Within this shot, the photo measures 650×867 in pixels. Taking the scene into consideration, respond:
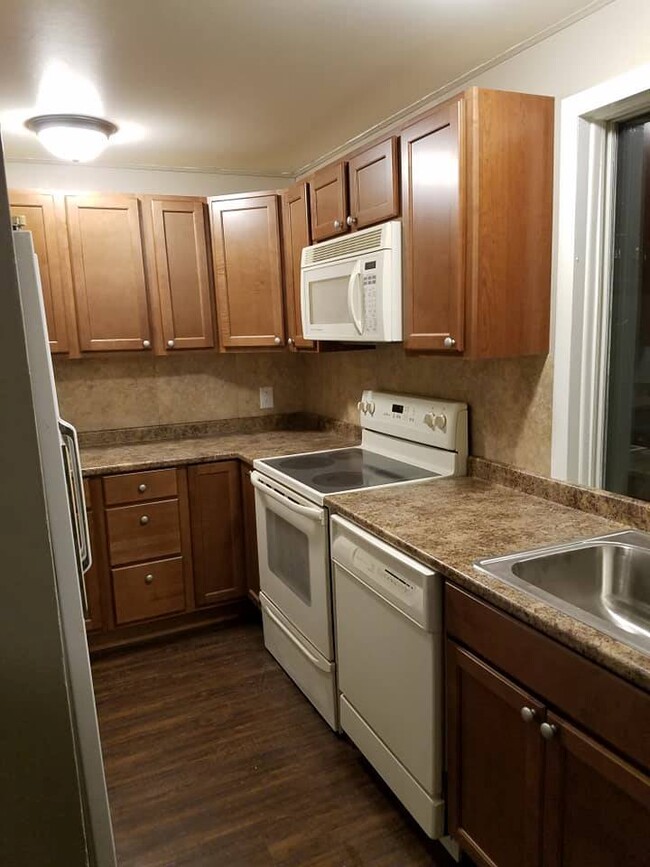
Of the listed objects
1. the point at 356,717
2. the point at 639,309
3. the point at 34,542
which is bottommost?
the point at 356,717

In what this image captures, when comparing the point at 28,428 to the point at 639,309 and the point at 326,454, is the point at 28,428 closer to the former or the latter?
the point at 639,309

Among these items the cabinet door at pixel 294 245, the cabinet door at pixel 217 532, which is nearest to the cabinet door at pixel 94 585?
the cabinet door at pixel 217 532

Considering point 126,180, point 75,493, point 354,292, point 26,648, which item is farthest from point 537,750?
point 126,180

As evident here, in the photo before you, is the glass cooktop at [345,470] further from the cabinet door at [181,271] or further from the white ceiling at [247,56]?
the white ceiling at [247,56]

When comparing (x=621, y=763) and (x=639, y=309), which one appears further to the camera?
(x=639, y=309)

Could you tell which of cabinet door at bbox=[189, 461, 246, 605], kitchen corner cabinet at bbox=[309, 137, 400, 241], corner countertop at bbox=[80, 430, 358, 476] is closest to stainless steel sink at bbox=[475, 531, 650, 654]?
kitchen corner cabinet at bbox=[309, 137, 400, 241]

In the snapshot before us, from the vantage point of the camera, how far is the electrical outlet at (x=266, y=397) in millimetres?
3617

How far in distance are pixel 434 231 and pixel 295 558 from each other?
4.31ft

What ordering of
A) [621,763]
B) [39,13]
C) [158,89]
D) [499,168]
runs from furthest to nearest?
[158,89]
[499,168]
[39,13]
[621,763]

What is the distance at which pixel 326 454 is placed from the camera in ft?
9.30

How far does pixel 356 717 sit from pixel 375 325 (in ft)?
4.44

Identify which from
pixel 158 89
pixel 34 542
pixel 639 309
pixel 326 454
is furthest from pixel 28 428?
pixel 326 454

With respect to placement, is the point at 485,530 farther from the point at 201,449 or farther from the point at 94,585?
the point at 94,585

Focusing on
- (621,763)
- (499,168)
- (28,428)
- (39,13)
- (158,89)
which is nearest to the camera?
(28,428)
